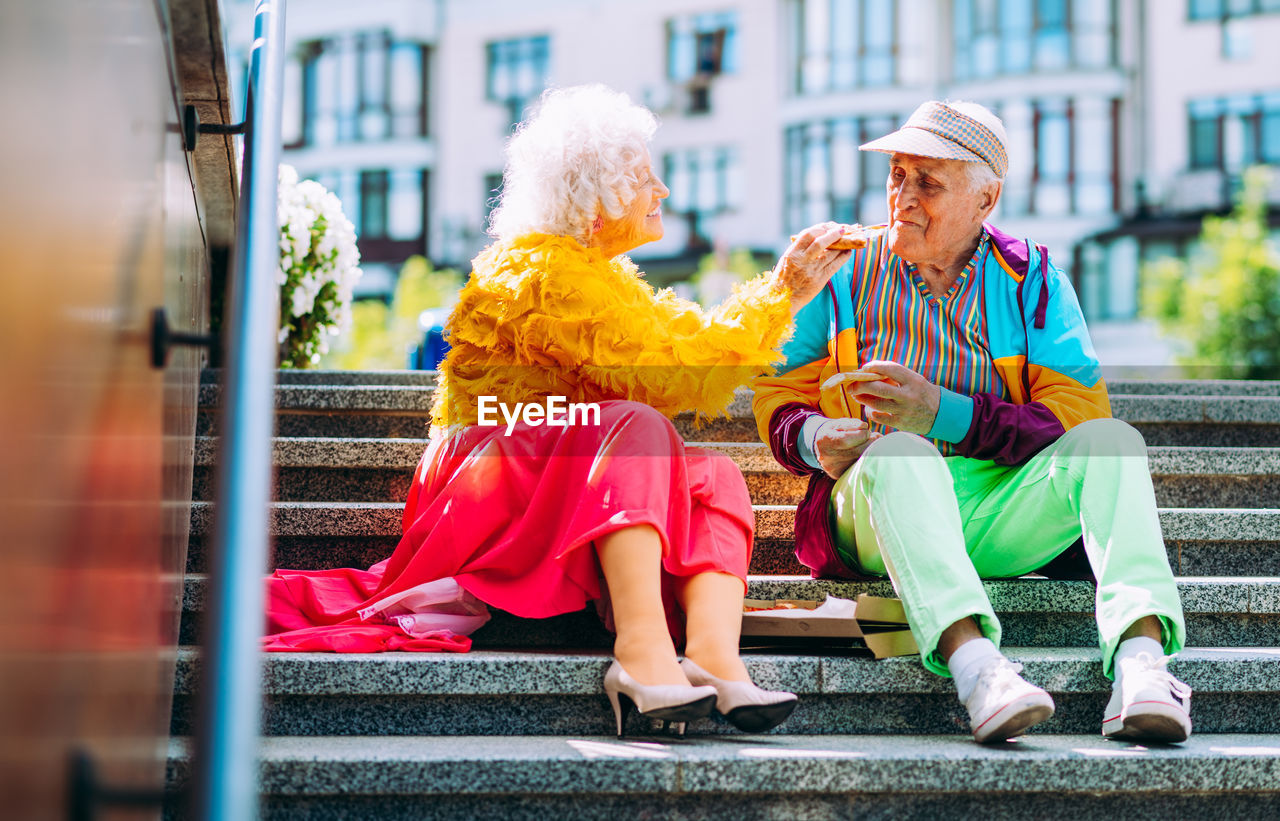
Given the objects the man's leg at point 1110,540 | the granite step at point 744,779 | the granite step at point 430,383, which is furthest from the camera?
the granite step at point 430,383

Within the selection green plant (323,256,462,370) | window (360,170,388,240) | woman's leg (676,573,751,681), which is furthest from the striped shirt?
window (360,170,388,240)

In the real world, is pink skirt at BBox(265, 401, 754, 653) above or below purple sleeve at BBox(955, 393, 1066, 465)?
below

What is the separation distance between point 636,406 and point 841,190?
20.8 metres

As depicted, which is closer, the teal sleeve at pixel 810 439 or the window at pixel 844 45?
the teal sleeve at pixel 810 439

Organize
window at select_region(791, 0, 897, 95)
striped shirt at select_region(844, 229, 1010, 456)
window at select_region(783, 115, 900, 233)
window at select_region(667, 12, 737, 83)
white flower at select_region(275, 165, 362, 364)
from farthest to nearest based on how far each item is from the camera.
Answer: window at select_region(667, 12, 737, 83), window at select_region(791, 0, 897, 95), window at select_region(783, 115, 900, 233), white flower at select_region(275, 165, 362, 364), striped shirt at select_region(844, 229, 1010, 456)

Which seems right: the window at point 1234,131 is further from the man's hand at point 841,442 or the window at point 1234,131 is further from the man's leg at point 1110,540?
the man's hand at point 841,442

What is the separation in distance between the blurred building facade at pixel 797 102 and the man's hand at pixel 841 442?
19.3 meters

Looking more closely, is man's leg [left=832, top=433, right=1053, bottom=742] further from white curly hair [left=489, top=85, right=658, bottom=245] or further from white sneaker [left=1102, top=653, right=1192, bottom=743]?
white curly hair [left=489, top=85, right=658, bottom=245]

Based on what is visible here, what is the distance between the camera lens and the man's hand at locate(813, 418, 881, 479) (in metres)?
2.85

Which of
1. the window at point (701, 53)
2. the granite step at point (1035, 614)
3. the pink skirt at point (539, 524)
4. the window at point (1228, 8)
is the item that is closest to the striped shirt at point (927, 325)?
the granite step at point (1035, 614)

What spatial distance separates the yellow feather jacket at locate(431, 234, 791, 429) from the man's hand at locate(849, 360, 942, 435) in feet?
0.78

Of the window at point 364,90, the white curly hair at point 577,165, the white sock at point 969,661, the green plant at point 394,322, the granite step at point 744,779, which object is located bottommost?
the granite step at point 744,779

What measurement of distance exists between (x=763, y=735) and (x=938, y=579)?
0.45 m

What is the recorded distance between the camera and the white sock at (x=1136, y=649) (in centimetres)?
252
